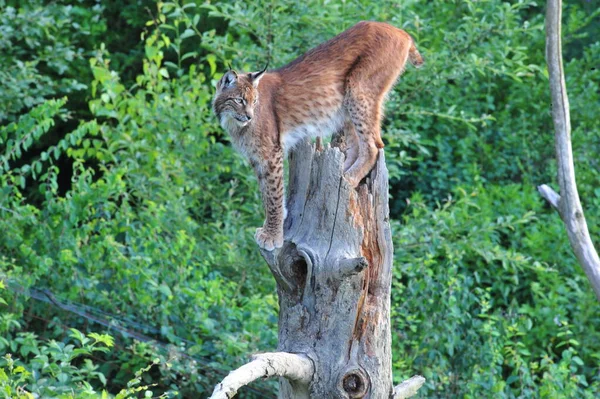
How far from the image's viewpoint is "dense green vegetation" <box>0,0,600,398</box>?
7.61 metres

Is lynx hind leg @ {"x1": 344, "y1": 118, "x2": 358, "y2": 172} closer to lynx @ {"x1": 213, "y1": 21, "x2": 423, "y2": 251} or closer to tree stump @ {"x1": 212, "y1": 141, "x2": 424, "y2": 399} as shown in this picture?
lynx @ {"x1": 213, "y1": 21, "x2": 423, "y2": 251}

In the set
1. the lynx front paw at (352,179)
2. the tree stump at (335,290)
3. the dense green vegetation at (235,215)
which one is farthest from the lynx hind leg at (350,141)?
the dense green vegetation at (235,215)

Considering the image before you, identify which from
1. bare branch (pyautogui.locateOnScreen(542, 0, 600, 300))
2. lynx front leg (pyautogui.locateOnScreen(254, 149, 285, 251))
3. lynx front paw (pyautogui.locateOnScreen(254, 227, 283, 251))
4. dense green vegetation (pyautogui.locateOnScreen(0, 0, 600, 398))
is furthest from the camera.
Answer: dense green vegetation (pyautogui.locateOnScreen(0, 0, 600, 398))

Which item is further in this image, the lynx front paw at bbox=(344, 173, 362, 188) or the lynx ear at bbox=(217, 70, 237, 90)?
the lynx ear at bbox=(217, 70, 237, 90)

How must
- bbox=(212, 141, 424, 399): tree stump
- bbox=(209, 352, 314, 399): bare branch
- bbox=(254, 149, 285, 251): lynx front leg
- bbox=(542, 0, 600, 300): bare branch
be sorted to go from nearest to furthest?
bbox=(209, 352, 314, 399): bare branch, bbox=(212, 141, 424, 399): tree stump, bbox=(254, 149, 285, 251): lynx front leg, bbox=(542, 0, 600, 300): bare branch

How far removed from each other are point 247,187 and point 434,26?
2654 millimetres

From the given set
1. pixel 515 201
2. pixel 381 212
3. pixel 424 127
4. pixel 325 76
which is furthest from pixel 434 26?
pixel 381 212

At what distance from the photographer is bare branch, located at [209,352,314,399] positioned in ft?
13.3

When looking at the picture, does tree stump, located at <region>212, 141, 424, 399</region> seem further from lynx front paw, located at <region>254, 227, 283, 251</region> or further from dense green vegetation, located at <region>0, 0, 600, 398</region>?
dense green vegetation, located at <region>0, 0, 600, 398</region>

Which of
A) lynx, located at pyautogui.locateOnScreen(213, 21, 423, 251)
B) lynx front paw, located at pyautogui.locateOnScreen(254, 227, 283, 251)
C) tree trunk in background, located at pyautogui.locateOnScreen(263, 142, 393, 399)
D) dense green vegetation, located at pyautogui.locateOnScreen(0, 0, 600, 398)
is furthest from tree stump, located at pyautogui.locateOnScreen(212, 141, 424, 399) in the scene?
dense green vegetation, located at pyautogui.locateOnScreen(0, 0, 600, 398)

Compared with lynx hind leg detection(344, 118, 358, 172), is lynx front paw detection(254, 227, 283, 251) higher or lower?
lower

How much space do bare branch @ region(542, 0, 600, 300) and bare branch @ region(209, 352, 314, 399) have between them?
215cm

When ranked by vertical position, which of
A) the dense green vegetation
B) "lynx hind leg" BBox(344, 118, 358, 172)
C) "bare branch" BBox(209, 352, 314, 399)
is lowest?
the dense green vegetation

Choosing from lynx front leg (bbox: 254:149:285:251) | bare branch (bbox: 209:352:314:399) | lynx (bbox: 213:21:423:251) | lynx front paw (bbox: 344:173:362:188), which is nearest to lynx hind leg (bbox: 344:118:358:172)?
lynx (bbox: 213:21:423:251)
